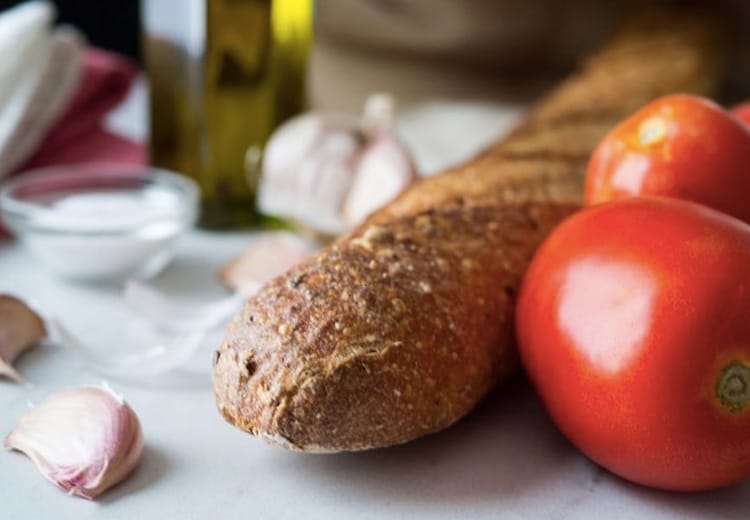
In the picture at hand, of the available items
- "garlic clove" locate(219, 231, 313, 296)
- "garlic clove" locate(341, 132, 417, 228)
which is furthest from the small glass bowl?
"garlic clove" locate(341, 132, 417, 228)

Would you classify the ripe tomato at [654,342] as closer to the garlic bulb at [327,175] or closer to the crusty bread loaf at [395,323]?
the crusty bread loaf at [395,323]

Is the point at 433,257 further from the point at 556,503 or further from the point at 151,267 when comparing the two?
the point at 151,267

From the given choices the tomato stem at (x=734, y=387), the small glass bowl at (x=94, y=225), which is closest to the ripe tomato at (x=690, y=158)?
the tomato stem at (x=734, y=387)

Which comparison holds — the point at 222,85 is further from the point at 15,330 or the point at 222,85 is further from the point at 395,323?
the point at 395,323

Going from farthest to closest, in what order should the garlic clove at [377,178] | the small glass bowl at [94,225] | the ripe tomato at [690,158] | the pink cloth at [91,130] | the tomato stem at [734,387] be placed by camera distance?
the pink cloth at [91,130] → the garlic clove at [377,178] → the small glass bowl at [94,225] → the ripe tomato at [690,158] → the tomato stem at [734,387]

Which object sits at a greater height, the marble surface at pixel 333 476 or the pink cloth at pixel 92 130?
the marble surface at pixel 333 476

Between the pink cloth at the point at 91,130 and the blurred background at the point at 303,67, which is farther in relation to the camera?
the pink cloth at the point at 91,130

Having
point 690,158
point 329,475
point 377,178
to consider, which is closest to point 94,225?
point 377,178
